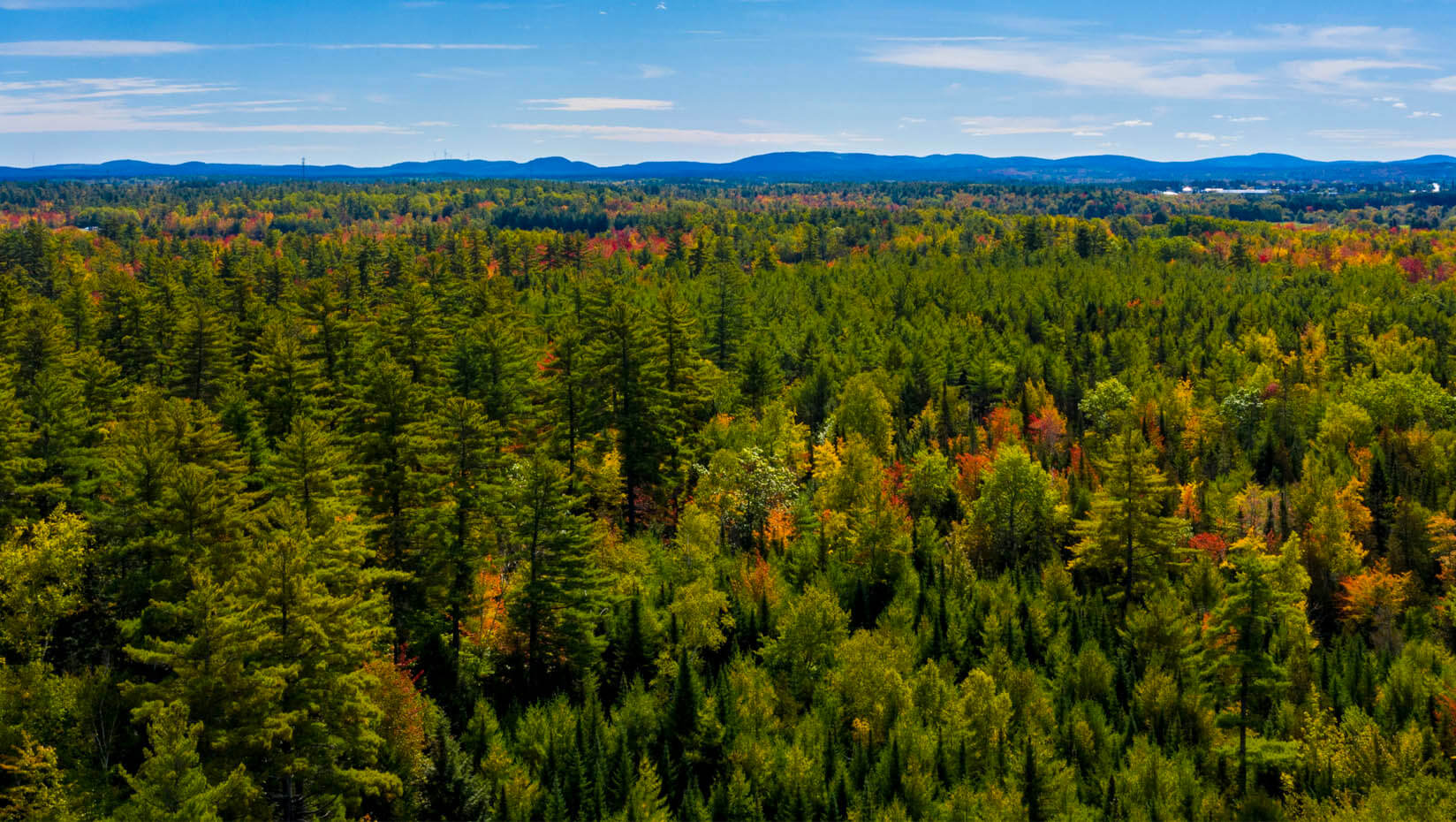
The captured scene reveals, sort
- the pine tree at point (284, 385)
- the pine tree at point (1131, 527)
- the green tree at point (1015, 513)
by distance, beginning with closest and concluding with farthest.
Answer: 1. the pine tree at point (284, 385)
2. the pine tree at point (1131, 527)
3. the green tree at point (1015, 513)

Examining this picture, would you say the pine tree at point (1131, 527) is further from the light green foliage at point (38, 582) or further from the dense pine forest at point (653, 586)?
the light green foliage at point (38, 582)

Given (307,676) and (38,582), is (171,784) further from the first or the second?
(38,582)

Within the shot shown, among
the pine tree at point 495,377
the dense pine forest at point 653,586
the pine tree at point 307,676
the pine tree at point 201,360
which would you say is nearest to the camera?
the pine tree at point 307,676

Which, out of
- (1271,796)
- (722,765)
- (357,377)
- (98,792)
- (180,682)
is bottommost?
(1271,796)

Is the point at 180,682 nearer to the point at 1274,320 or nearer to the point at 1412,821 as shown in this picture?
the point at 1412,821

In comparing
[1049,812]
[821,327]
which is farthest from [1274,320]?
[1049,812]

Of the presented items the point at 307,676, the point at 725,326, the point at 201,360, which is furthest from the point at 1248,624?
the point at 201,360

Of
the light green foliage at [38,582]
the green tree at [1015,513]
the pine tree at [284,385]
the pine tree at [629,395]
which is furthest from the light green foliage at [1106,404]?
the light green foliage at [38,582]

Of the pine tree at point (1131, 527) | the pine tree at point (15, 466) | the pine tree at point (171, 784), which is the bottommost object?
the pine tree at point (1131, 527)

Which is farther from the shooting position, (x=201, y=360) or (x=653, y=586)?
(x=201, y=360)
